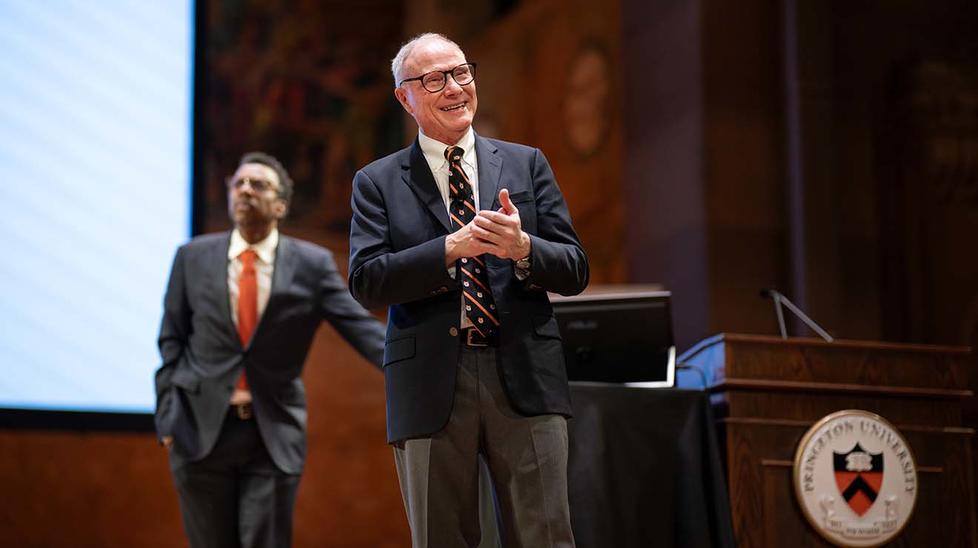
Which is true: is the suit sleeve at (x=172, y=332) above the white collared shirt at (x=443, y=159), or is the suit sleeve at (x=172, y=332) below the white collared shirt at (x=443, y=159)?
below

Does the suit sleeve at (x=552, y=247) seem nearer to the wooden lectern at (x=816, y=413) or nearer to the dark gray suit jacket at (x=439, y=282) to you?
the dark gray suit jacket at (x=439, y=282)

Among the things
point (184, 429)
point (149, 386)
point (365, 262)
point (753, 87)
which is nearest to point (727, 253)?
point (753, 87)

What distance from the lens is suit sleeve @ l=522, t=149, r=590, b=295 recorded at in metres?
2.25

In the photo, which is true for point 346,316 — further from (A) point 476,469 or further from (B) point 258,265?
(A) point 476,469

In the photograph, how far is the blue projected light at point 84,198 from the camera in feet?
16.7

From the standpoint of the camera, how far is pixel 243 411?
143 inches

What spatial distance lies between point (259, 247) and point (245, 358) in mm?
452

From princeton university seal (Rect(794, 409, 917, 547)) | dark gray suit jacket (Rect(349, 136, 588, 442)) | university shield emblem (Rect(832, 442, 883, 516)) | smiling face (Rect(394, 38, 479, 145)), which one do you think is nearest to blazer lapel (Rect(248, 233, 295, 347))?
dark gray suit jacket (Rect(349, 136, 588, 442))

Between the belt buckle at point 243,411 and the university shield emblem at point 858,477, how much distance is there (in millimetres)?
1854

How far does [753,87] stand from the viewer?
21.0ft

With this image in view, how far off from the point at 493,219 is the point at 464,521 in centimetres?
63

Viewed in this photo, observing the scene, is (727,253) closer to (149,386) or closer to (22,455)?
(149,386)

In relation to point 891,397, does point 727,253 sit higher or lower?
higher

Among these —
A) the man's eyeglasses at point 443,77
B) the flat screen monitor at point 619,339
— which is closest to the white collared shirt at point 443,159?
the man's eyeglasses at point 443,77
